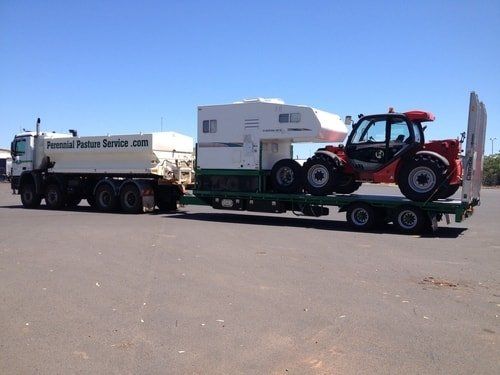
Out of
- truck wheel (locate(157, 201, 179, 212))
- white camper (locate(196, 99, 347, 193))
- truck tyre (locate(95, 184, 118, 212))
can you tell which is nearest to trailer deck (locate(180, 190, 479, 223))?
white camper (locate(196, 99, 347, 193))

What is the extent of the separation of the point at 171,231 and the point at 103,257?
4.39 m

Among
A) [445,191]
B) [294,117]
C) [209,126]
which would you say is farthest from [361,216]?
[209,126]

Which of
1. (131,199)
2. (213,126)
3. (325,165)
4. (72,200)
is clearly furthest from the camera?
(72,200)

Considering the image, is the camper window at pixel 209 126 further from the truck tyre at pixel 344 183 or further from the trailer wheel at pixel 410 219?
the trailer wheel at pixel 410 219

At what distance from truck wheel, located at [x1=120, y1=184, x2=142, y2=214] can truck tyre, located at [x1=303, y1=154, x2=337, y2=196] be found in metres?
6.86

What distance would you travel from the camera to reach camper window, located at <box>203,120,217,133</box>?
59.0ft

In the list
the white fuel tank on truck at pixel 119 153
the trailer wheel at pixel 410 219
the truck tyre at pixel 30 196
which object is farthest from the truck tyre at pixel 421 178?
the truck tyre at pixel 30 196

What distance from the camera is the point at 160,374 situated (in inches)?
176

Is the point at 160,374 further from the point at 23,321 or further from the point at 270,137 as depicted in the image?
the point at 270,137

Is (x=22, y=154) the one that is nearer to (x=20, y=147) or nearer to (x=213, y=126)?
(x=20, y=147)

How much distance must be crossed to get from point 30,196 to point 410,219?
1666 cm

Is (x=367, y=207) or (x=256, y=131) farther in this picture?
(x=256, y=131)

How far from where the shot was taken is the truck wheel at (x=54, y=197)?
22.6 m

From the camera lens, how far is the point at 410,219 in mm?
14492
